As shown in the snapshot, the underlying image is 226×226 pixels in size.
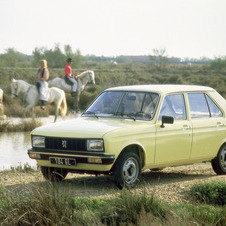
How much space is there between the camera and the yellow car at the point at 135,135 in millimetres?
10898

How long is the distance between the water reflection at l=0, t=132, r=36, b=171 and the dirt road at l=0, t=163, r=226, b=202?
2200 millimetres

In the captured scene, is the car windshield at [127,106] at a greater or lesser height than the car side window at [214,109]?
greater

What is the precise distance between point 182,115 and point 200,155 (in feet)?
2.76

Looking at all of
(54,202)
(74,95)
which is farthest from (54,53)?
(54,202)

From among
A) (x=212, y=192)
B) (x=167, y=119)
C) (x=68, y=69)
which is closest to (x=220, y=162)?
(x=167, y=119)

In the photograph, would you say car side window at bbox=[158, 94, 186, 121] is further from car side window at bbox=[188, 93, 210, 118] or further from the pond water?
the pond water

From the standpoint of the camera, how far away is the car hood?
10.9 meters

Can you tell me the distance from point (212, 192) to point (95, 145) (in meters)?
1.90

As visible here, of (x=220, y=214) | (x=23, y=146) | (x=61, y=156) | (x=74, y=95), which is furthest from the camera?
(x=74, y=95)

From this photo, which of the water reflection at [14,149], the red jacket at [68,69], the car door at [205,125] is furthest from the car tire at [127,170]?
the red jacket at [68,69]

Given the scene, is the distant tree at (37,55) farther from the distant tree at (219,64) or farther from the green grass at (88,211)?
the green grass at (88,211)

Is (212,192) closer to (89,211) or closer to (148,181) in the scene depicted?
(148,181)

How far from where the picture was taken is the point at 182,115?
12.4m

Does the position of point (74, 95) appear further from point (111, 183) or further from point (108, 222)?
point (108, 222)
